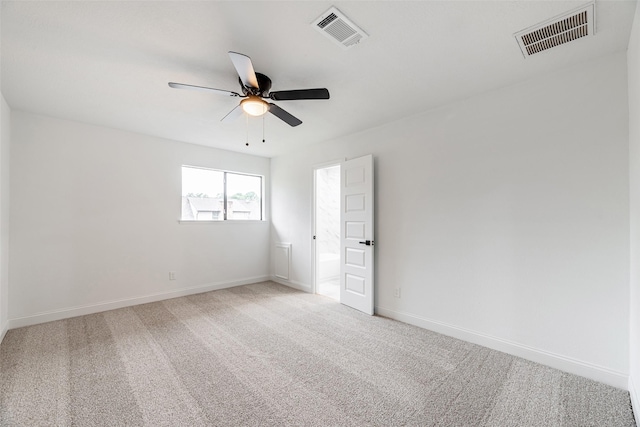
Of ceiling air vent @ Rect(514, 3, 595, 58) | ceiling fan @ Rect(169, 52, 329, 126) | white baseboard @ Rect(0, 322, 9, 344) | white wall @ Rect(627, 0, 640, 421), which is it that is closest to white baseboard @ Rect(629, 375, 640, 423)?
white wall @ Rect(627, 0, 640, 421)

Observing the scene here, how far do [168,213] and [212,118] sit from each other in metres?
1.82

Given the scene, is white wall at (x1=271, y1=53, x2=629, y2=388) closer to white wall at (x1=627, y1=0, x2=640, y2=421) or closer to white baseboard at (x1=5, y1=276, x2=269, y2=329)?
white wall at (x1=627, y1=0, x2=640, y2=421)

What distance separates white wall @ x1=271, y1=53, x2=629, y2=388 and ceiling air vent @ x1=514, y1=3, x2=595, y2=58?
496 mm

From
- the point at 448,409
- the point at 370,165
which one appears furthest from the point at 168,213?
the point at 448,409

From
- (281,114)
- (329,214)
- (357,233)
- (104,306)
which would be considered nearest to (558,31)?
(281,114)

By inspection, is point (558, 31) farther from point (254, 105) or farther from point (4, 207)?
point (4, 207)

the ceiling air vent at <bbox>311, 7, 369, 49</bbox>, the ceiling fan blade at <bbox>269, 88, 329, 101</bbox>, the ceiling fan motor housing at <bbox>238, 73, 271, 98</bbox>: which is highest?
the ceiling air vent at <bbox>311, 7, 369, 49</bbox>

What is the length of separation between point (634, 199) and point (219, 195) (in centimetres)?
503

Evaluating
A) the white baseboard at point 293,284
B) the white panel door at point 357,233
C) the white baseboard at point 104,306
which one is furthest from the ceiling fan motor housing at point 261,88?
the white baseboard at point 104,306

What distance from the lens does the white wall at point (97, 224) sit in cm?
317

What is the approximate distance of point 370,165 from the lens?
3.58 meters

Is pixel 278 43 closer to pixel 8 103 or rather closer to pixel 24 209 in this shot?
pixel 8 103

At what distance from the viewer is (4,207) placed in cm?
290

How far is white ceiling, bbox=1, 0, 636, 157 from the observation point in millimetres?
1636
